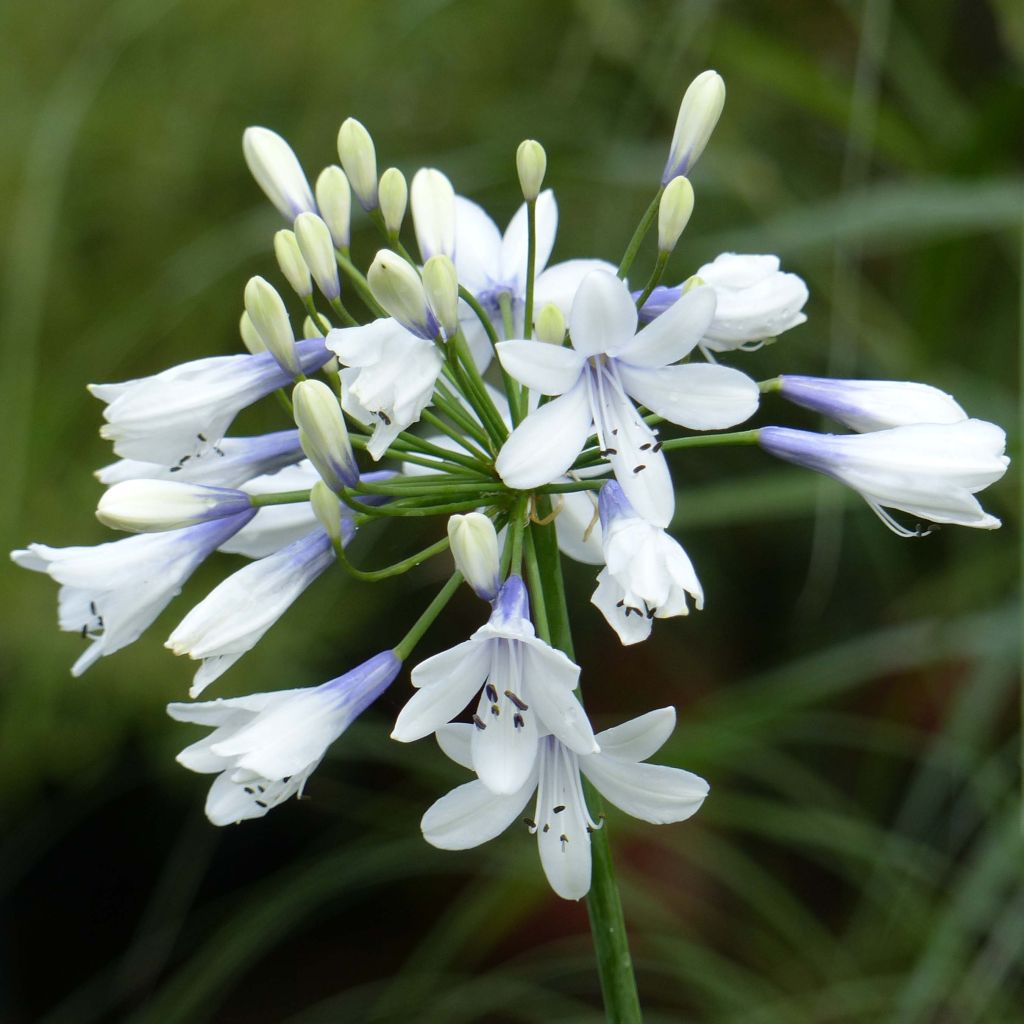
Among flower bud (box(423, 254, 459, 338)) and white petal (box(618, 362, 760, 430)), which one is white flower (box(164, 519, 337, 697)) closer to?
flower bud (box(423, 254, 459, 338))

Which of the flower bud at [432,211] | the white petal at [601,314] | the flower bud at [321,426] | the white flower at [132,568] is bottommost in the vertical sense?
the white flower at [132,568]

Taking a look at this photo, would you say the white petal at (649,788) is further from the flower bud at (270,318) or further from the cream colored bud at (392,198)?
the cream colored bud at (392,198)

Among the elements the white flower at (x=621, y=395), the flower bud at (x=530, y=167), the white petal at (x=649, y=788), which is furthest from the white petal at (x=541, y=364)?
the white petal at (x=649, y=788)

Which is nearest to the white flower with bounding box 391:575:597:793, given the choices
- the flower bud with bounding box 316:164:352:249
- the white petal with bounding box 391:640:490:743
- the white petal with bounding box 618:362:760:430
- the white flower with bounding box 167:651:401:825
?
the white petal with bounding box 391:640:490:743

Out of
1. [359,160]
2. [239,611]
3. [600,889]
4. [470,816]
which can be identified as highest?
[359,160]

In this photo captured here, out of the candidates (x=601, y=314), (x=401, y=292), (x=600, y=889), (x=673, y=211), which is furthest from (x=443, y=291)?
(x=600, y=889)

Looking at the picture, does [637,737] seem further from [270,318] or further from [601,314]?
[270,318]

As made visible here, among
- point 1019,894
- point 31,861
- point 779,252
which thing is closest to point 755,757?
point 1019,894
